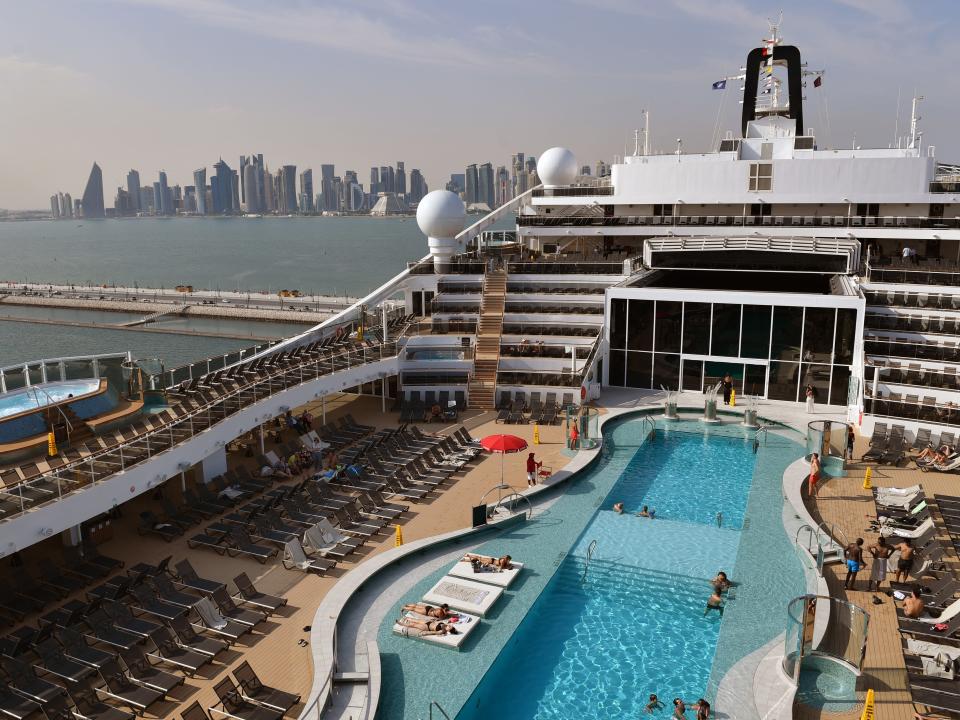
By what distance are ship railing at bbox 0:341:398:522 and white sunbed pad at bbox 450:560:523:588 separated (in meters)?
7.85

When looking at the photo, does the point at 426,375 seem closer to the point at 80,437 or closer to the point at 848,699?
the point at 80,437

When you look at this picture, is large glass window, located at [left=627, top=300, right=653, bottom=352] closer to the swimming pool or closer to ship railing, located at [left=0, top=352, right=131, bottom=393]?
ship railing, located at [left=0, top=352, right=131, bottom=393]

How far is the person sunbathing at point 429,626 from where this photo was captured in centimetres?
1319

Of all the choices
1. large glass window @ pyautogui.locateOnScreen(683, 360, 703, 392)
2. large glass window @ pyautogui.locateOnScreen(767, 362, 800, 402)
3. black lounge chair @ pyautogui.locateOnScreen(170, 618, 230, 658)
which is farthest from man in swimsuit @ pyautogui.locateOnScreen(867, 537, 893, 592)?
large glass window @ pyautogui.locateOnScreen(683, 360, 703, 392)

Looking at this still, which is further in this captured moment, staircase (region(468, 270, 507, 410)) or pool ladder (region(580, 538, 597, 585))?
staircase (region(468, 270, 507, 410))

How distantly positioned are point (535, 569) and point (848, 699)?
6.43 m

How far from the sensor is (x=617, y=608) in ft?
48.5

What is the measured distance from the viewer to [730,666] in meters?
12.5

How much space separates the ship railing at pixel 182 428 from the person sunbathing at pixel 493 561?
26.3ft

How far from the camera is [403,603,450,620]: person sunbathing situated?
13.6m

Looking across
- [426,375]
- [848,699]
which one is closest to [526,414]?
[426,375]

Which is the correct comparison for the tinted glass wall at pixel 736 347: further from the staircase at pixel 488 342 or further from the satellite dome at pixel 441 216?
the satellite dome at pixel 441 216

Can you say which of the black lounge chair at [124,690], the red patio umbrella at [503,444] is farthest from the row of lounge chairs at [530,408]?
the black lounge chair at [124,690]

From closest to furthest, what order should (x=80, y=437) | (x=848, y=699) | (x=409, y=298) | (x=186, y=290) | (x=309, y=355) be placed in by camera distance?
(x=848, y=699)
(x=80, y=437)
(x=309, y=355)
(x=409, y=298)
(x=186, y=290)
